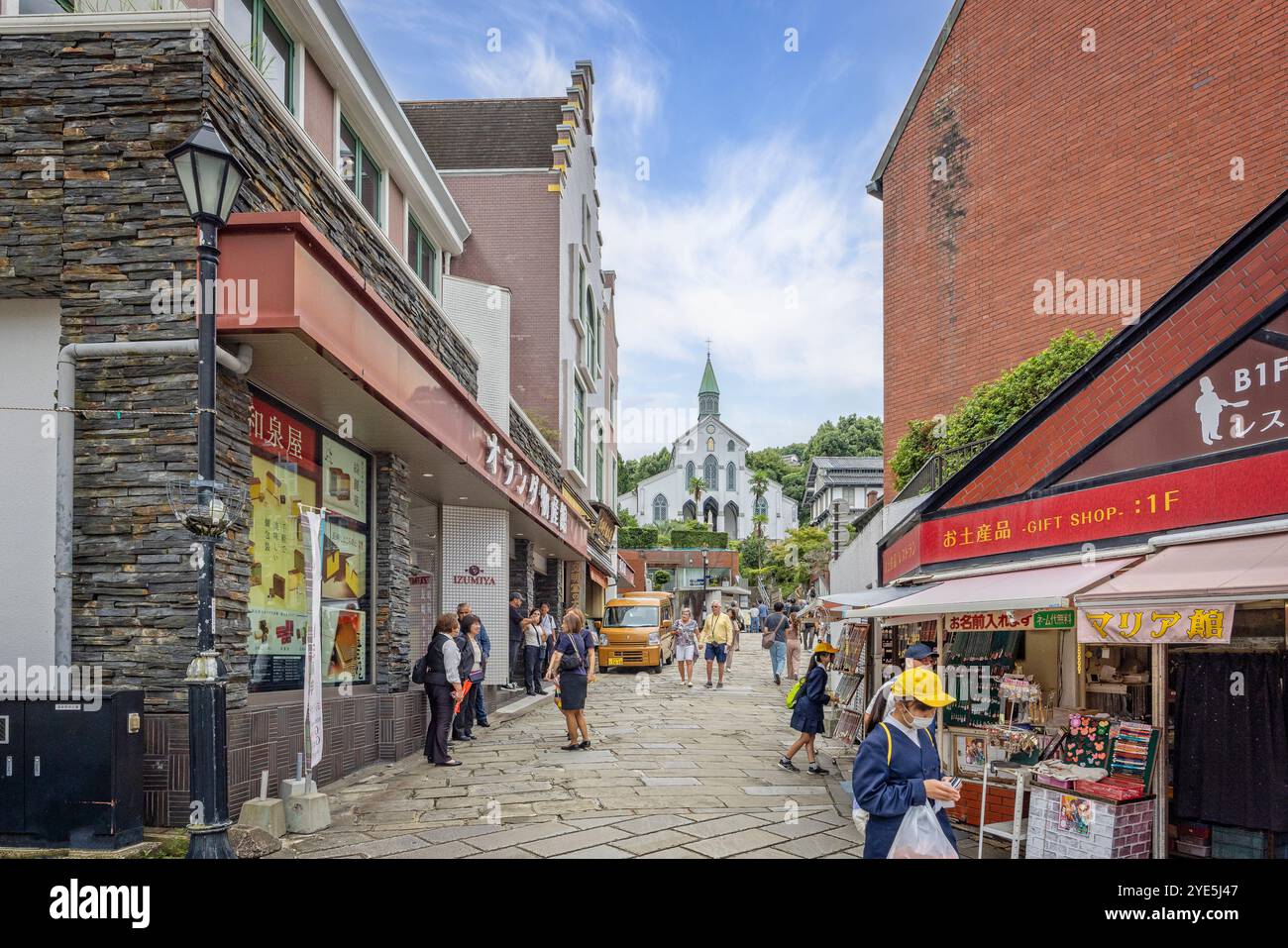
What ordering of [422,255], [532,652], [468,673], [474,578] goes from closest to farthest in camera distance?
[468,673], [422,255], [474,578], [532,652]

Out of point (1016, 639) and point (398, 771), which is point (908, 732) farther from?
point (398, 771)

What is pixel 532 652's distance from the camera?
19234mm

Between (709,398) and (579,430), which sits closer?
(579,430)

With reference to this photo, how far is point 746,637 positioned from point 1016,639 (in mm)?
40173

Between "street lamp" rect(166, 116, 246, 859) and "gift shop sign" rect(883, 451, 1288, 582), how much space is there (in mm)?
6440

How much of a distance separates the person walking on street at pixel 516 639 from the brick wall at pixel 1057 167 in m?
8.76

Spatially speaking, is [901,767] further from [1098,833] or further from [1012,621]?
[1012,621]

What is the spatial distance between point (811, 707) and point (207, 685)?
7152mm

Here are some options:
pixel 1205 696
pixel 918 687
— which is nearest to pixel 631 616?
pixel 1205 696

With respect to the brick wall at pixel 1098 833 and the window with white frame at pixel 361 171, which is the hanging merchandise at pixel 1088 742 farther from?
the window with white frame at pixel 361 171

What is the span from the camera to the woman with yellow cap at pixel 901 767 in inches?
179

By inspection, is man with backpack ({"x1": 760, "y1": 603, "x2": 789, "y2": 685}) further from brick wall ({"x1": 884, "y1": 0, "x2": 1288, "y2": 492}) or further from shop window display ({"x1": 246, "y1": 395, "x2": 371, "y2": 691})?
shop window display ({"x1": 246, "y1": 395, "x2": 371, "y2": 691})

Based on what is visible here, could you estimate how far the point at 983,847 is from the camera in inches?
298

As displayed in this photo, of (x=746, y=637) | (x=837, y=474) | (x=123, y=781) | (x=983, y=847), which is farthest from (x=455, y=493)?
(x=837, y=474)
